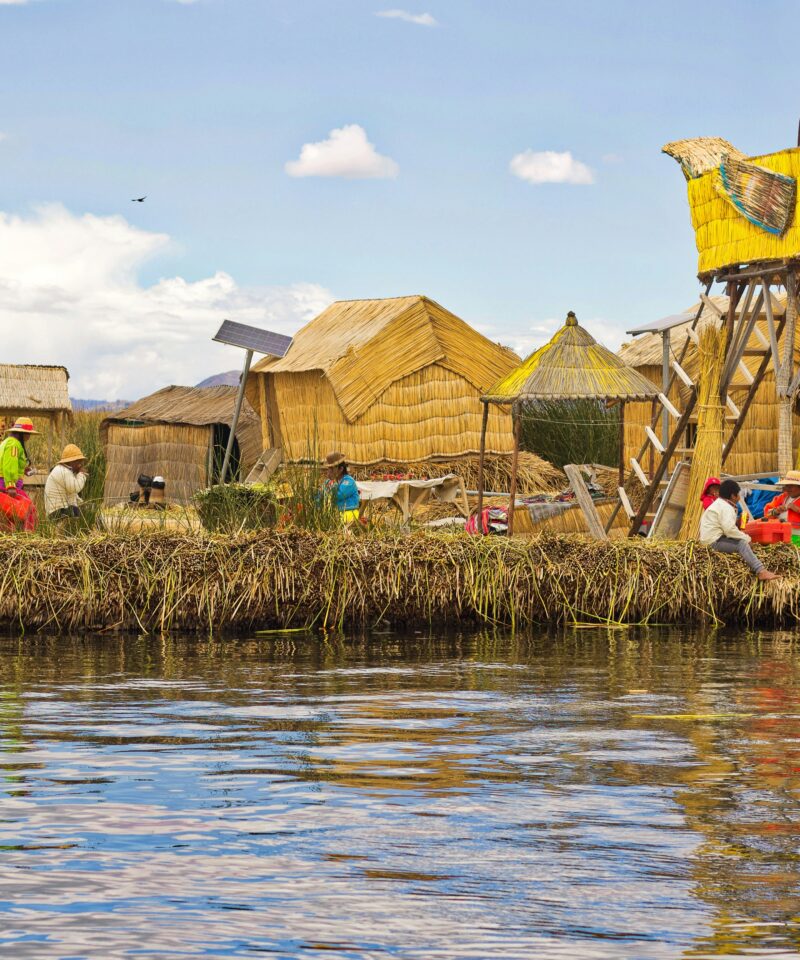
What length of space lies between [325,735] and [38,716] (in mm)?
1742

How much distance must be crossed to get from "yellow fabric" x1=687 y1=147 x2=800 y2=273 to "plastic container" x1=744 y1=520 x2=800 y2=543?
2.88 m

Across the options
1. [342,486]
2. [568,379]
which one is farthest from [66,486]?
[568,379]

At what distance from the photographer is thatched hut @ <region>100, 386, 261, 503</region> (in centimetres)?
2973

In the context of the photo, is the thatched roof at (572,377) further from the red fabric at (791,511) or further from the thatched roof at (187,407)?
the thatched roof at (187,407)

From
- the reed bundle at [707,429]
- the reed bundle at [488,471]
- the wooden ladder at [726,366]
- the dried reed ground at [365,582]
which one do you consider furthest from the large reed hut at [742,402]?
the dried reed ground at [365,582]

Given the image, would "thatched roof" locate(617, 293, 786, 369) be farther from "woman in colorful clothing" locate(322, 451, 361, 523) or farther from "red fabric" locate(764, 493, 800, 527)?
"woman in colorful clothing" locate(322, 451, 361, 523)

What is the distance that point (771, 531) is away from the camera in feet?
47.6

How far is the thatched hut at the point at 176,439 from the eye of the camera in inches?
1171

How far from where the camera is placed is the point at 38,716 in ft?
28.3

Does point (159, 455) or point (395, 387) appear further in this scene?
point (159, 455)

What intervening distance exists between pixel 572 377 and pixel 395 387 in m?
7.71

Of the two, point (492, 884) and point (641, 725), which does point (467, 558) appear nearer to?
point (641, 725)

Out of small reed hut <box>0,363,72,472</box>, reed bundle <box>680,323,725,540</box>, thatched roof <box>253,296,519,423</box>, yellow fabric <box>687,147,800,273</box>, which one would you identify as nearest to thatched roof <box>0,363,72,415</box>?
small reed hut <box>0,363,72,472</box>

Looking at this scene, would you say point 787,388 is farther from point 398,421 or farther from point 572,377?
point 398,421
